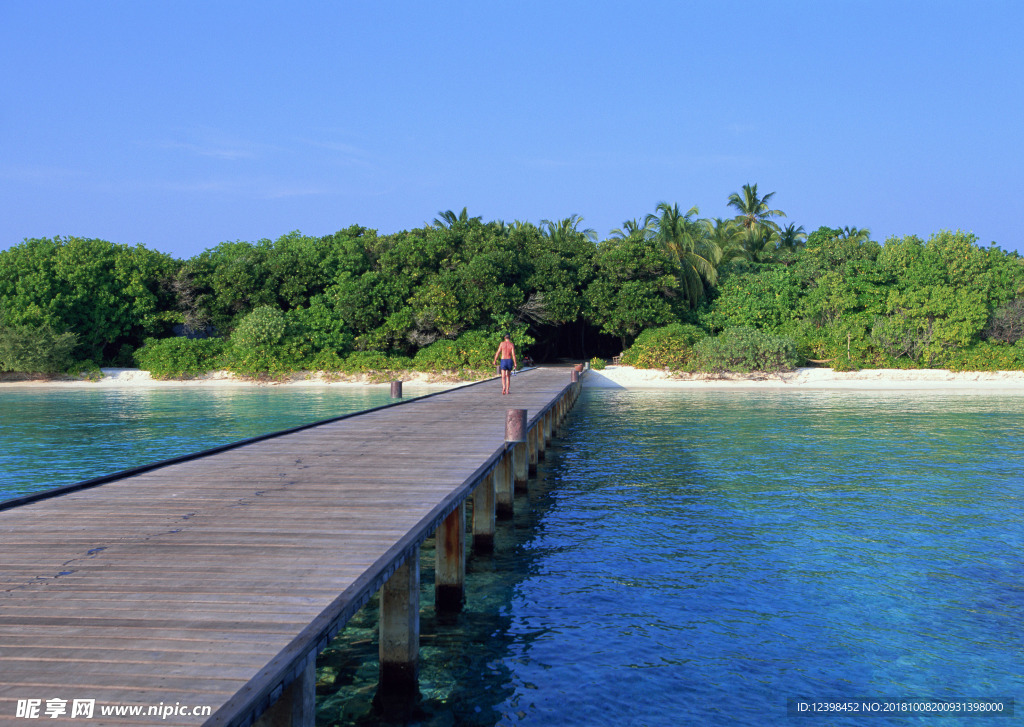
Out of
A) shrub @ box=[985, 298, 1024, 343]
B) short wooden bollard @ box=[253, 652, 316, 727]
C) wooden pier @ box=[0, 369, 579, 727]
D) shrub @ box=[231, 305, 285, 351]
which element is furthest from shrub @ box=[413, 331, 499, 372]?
short wooden bollard @ box=[253, 652, 316, 727]

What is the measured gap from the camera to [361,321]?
4338cm

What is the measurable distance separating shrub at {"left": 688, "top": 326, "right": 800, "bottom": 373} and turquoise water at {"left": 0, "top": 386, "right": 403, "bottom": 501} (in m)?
16.9

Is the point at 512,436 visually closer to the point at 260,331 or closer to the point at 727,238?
the point at 260,331

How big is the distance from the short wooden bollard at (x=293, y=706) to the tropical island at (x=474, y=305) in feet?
121

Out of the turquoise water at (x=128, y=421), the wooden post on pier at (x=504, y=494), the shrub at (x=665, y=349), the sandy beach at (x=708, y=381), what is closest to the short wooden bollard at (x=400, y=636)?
the wooden post on pier at (x=504, y=494)

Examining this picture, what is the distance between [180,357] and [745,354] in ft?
99.5

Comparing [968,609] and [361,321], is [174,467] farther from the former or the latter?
[361,321]

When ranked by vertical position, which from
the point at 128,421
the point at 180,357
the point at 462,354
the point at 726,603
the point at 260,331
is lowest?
the point at 726,603

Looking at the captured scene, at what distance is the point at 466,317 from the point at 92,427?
21.9 metres

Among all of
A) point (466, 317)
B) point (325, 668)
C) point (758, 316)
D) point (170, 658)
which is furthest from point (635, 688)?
point (758, 316)

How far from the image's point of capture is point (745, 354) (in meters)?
40.5

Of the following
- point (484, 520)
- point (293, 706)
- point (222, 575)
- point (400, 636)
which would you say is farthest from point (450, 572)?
point (293, 706)

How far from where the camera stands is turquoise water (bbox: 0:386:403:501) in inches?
647

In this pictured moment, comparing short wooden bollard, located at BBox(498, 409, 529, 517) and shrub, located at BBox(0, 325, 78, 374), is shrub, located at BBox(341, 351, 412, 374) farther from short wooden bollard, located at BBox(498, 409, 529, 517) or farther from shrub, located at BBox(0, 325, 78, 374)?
short wooden bollard, located at BBox(498, 409, 529, 517)
